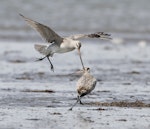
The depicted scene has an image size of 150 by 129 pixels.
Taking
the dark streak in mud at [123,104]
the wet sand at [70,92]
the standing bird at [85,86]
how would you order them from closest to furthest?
the wet sand at [70,92]
the standing bird at [85,86]
the dark streak in mud at [123,104]

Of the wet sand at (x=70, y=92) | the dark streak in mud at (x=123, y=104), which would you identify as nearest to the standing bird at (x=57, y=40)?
the wet sand at (x=70, y=92)

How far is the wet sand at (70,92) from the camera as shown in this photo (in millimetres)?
10148

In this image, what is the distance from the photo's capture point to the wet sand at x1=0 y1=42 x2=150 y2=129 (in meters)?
10.1

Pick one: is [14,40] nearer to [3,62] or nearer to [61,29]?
[61,29]

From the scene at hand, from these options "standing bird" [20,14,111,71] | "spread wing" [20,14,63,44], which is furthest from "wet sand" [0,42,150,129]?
"spread wing" [20,14,63,44]

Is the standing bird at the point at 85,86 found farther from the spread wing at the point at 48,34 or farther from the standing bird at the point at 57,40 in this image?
the spread wing at the point at 48,34

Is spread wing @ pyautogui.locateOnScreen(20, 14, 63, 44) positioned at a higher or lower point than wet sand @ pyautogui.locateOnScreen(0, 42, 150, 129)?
higher

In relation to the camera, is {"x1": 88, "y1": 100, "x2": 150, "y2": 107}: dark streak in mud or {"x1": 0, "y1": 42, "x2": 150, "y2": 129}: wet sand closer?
{"x1": 0, "y1": 42, "x2": 150, "y2": 129}: wet sand

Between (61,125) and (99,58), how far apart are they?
11.0 meters

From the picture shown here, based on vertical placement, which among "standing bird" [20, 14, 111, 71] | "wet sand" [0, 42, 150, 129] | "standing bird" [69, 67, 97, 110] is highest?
"standing bird" [20, 14, 111, 71]

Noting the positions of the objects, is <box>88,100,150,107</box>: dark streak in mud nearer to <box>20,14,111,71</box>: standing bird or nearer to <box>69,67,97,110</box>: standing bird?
<box>69,67,97,110</box>: standing bird

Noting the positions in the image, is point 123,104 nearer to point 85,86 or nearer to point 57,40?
point 85,86

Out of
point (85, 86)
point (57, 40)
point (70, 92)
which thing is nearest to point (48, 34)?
point (57, 40)

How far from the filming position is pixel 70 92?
13.5 meters
